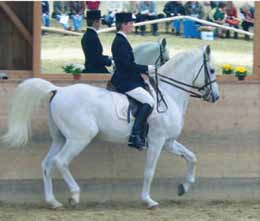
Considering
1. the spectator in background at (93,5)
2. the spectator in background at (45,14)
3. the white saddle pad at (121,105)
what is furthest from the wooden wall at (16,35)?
the white saddle pad at (121,105)

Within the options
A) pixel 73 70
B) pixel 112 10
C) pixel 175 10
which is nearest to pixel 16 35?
pixel 73 70

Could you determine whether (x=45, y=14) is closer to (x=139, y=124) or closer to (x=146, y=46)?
(x=146, y=46)

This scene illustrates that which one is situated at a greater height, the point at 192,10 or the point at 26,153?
the point at 192,10

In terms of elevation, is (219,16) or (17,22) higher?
(219,16)

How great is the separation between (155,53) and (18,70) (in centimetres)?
156

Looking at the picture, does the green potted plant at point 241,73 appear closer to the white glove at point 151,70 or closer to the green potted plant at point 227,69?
the green potted plant at point 227,69

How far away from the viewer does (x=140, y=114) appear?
873 cm

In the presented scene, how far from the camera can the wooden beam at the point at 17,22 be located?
986 centimetres

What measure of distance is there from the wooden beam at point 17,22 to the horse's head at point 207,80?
2.01 meters

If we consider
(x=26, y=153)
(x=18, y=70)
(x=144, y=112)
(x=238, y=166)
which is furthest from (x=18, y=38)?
(x=238, y=166)

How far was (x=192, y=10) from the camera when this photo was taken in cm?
955

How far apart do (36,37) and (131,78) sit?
1281mm

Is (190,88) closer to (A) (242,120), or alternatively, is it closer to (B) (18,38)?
(A) (242,120)

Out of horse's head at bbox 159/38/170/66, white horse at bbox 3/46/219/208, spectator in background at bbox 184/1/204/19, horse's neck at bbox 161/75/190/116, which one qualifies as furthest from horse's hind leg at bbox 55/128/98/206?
spectator in background at bbox 184/1/204/19
